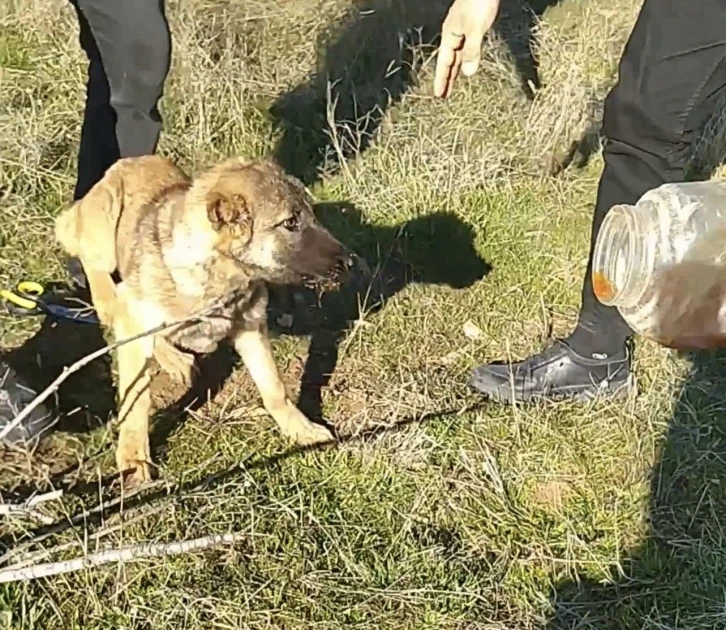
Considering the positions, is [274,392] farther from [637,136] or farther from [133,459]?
[637,136]

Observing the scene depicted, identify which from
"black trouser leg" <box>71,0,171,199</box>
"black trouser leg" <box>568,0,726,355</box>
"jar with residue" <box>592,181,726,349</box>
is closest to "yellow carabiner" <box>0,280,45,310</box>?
"black trouser leg" <box>71,0,171,199</box>

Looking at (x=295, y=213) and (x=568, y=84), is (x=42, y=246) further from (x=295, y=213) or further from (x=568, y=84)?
(x=568, y=84)

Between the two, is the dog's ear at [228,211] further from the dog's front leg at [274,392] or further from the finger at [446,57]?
the finger at [446,57]

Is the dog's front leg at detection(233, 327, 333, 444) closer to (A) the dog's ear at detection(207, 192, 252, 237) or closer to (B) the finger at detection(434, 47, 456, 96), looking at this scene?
(A) the dog's ear at detection(207, 192, 252, 237)

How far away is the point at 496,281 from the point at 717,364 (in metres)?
0.93

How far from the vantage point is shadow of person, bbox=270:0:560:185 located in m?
4.79

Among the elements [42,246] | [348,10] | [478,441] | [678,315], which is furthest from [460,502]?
[348,10]

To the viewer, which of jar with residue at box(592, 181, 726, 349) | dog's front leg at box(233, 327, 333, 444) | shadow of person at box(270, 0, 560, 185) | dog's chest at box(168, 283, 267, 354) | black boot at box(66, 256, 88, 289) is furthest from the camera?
shadow of person at box(270, 0, 560, 185)

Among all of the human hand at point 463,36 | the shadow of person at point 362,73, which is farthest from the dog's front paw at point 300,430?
the shadow of person at point 362,73

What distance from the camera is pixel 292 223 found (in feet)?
10.4

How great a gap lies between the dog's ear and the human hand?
2.23ft

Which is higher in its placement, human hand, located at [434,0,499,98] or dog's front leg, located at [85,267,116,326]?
human hand, located at [434,0,499,98]

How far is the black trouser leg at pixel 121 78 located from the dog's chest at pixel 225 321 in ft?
2.55

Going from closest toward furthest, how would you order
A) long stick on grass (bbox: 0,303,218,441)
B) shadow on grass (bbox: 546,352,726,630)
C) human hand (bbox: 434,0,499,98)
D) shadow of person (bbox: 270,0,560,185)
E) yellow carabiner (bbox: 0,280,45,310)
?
1. long stick on grass (bbox: 0,303,218,441)
2. human hand (bbox: 434,0,499,98)
3. shadow on grass (bbox: 546,352,726,630)
4. yellow carabiner (bbox: 0,280,45,310)
5. shadow of person (bbox: 270,0,560,185)
